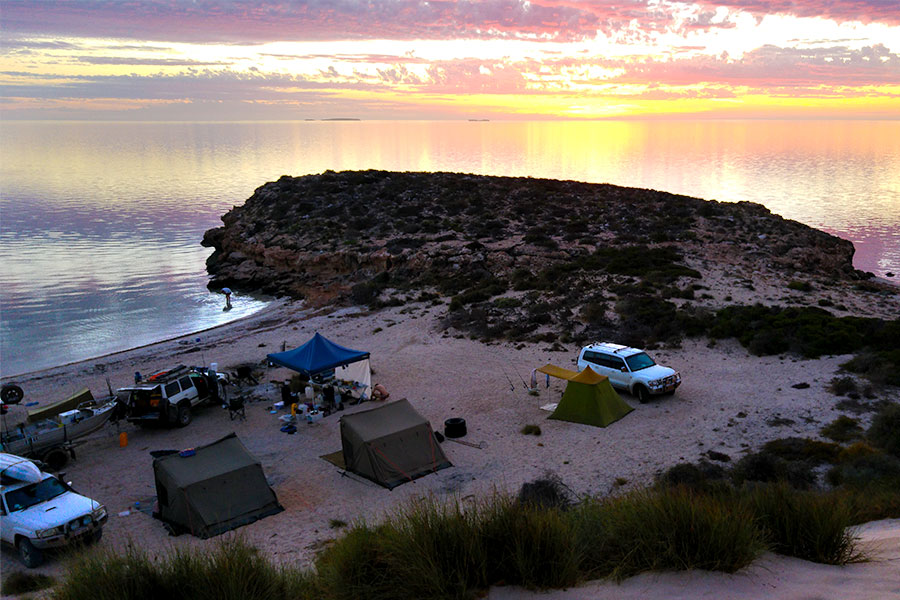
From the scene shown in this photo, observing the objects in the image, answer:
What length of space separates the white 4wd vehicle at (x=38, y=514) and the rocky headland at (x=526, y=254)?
54.4 feet

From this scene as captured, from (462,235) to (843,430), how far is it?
31849 millimetres

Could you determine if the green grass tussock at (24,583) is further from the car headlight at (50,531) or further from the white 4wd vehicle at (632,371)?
the white 4wd vehicle at (632,371)

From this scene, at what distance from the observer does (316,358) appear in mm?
19844

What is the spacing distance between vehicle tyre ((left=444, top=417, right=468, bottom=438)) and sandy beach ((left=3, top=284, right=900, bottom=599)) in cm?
33

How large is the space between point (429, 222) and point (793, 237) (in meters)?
25.4

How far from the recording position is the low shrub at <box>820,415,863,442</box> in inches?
592

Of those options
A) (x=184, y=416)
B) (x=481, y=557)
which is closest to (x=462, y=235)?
(x=184, y=416)

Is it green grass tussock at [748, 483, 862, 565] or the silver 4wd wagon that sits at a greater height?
green grass tussock at [748, 483, 862, 565]

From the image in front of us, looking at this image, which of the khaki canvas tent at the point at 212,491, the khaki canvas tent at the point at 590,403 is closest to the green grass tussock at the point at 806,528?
the khaki canvas tent at the point at 590,403

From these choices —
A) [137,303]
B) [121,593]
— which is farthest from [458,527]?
[137,303]

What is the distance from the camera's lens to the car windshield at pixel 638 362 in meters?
19.3

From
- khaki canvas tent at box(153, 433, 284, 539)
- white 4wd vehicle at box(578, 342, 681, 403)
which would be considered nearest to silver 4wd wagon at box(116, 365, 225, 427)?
khaki canvas tent at box(153, 433, 284, 539)

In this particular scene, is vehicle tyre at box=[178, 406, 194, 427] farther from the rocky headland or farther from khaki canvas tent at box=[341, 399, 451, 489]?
the rocky headland

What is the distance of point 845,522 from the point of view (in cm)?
759
